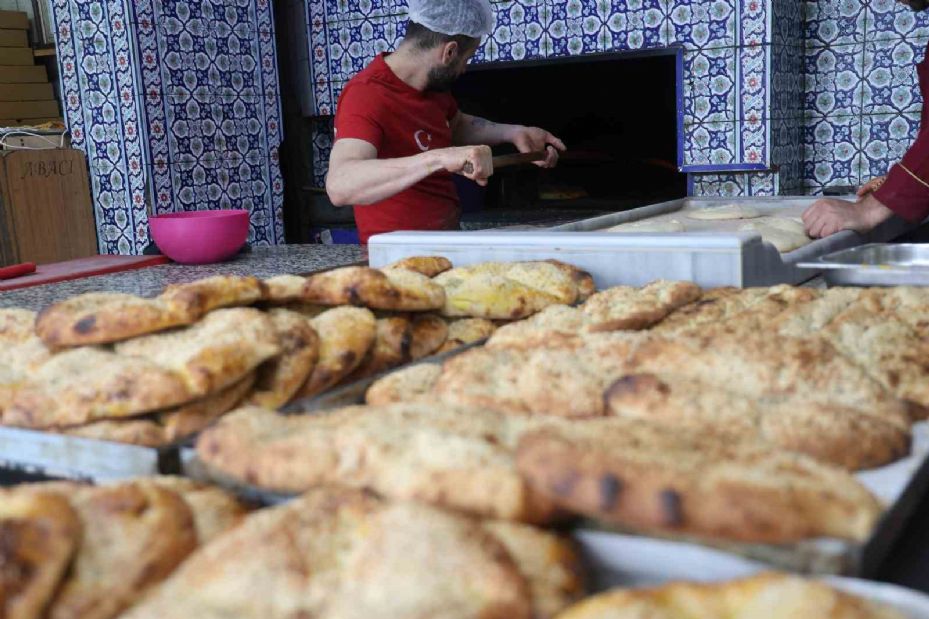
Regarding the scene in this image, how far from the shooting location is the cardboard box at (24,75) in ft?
18.7

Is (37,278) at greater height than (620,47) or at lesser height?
lesser

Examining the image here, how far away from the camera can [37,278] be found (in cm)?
256

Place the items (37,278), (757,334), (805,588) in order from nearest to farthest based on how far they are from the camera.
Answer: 1. (805,588)
2. (757,334)
3. (37,278)

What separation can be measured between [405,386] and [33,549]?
1.66 ft

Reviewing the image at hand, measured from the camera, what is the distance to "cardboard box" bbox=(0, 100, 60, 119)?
18.6 ft

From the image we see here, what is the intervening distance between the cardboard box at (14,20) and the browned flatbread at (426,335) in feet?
17.4

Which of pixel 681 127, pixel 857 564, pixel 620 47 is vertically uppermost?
pixel 620 47

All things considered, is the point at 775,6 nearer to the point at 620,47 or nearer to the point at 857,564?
the point at 620,47

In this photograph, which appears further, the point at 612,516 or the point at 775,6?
the point at 775,6

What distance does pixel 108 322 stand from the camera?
1.19m

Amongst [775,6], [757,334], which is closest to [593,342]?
[757,334]

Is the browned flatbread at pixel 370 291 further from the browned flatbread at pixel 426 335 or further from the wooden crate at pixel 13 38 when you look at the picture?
the wooden crate at pixel 13 38

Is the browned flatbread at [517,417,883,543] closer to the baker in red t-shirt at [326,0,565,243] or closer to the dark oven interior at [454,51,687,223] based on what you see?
the baker in red t-shirt at [326,0,565,243]

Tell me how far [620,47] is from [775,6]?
741 millimetres
